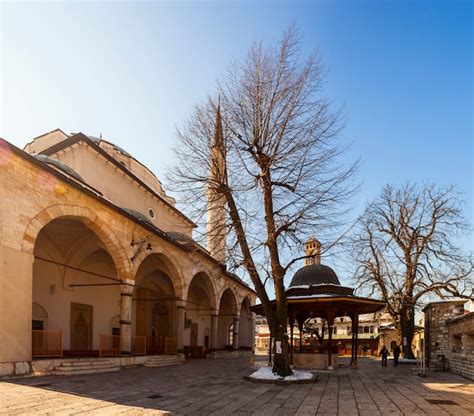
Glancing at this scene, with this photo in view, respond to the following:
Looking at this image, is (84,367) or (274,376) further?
(84,367)

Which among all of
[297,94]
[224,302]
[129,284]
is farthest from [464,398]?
[224,302]

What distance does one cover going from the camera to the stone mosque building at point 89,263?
1080cm

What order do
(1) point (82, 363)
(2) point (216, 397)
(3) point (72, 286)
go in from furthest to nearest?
(3) point (72, 286)
(1) point (82, 363)
(2) point (216, 397)

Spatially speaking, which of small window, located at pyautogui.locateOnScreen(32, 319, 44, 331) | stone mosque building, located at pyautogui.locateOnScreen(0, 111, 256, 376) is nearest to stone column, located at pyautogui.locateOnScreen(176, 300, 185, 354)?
stone mosque building, located at pyautogui.locateOnScreen(0, 111, 256, 376)

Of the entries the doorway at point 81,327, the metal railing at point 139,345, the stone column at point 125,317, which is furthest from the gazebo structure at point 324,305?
the doorway at point 81,327

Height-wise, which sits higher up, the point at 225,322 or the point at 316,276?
the point at 316,276

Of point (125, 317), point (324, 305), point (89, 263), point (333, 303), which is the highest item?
point (89, 263)

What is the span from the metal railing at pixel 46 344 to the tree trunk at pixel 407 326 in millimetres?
18286

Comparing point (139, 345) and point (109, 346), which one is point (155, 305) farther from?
point (109, 346)

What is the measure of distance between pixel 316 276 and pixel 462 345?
23.5ft

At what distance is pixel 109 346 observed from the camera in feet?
57.4

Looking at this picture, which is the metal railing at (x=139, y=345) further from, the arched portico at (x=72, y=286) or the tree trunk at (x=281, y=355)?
the tree trunk at (x=281, y=355)

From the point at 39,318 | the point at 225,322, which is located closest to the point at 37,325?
the point at 39,318

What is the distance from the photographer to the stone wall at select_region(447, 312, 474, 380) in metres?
13.8
